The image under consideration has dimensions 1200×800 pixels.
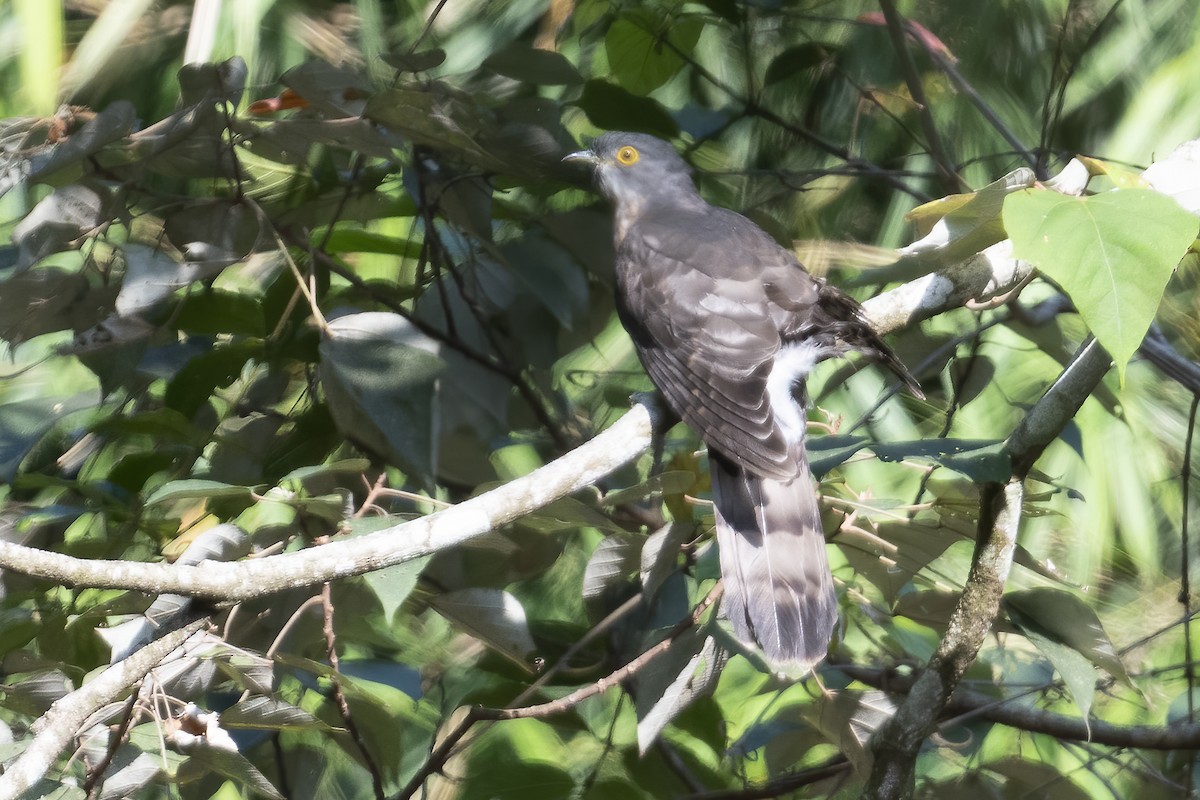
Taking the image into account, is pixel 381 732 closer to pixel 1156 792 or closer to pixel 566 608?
pixel 566 608

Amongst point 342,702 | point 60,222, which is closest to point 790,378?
point 342,702

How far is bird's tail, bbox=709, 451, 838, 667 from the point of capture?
1.79 meters

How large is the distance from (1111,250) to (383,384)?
3.78 ft

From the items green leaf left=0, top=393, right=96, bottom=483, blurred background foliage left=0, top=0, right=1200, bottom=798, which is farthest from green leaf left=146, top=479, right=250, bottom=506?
green leaf left=0, top=393, right=96, bottom=483

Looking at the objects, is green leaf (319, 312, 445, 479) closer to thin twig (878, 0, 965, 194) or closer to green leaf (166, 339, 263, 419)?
green leaf (166, 339, 263, 419)

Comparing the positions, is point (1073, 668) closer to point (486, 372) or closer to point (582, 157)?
point (486, 372)

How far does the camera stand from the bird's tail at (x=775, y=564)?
1.79 m

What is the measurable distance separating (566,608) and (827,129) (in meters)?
1.53

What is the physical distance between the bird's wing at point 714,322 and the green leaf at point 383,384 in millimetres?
450

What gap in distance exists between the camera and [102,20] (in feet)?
9.07

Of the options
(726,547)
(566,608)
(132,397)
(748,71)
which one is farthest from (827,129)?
(132,397)

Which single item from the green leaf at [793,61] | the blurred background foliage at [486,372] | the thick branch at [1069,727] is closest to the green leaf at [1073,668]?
the blurred background foliage at [486,372]

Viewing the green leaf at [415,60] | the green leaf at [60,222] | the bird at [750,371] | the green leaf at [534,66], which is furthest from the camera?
the green leaf at [534,66]

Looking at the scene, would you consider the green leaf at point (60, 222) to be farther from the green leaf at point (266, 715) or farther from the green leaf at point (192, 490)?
the green leaf at point (266, 715)
